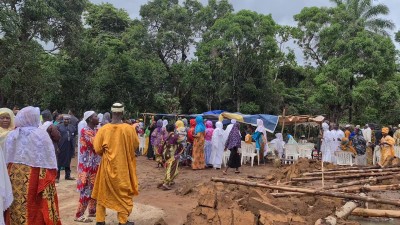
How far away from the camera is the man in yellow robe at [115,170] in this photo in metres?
5.54

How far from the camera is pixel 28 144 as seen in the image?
170 inches

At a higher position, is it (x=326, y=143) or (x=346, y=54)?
(x=346, y=54)

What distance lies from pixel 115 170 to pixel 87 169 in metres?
0.80

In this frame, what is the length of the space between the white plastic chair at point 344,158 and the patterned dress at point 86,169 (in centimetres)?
1035

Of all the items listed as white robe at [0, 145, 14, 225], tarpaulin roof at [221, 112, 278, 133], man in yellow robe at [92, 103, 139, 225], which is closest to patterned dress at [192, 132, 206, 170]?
tarpaulin roof at [221, 112, 278, 133]

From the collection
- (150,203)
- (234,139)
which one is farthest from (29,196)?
(234,139)

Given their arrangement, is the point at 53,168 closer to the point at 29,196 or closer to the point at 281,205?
the point at 29,196

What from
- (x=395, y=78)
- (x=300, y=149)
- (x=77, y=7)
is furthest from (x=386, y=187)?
(x=395, y=78)

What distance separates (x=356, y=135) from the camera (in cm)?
1379

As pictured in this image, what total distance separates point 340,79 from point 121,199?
64.2 feet

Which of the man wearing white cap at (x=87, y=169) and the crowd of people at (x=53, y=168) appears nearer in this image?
the crowd of people at (x=53, y=168)

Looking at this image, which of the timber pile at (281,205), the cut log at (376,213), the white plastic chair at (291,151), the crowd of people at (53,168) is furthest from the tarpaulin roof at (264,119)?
the crowd of people at (53,168)

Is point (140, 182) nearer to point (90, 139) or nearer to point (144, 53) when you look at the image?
point (90, 139)

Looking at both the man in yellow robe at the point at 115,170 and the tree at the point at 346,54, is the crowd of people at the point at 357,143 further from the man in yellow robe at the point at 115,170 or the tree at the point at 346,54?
the man in yellow robe at the point at 115,170
